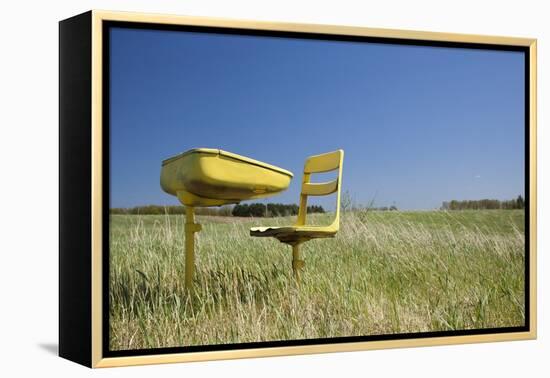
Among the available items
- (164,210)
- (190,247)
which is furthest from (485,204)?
(164,210)

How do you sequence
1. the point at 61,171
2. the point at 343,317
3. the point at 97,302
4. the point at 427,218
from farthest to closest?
1. the point at 427,218
2. the point at 343,317
3. the point at 61,171
4. the point at 97,302

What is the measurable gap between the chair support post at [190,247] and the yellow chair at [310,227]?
0.39 m

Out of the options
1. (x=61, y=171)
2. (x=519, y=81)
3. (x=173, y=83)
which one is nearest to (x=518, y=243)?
(x=519, y=81)

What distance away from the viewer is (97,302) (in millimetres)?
5840

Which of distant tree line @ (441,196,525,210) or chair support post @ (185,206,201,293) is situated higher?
distant tree line @ (441,196,525,210)

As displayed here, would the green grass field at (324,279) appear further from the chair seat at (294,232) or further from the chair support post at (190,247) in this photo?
the chair seat at (294,232)

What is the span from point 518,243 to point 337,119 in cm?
156

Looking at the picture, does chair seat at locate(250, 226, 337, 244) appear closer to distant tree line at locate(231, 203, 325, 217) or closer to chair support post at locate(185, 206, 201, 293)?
distant tree line at locate(231, 203, 325, 217)

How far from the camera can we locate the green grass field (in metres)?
6.25

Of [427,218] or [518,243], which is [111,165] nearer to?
[427,218]

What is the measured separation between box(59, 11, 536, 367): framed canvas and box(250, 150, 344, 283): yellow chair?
14 mm

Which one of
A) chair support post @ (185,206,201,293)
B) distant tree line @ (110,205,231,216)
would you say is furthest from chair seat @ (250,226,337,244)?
chair support post @ (185,206,201,293)

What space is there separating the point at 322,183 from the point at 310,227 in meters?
0.37

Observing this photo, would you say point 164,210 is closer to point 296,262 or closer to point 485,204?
point 296,262
